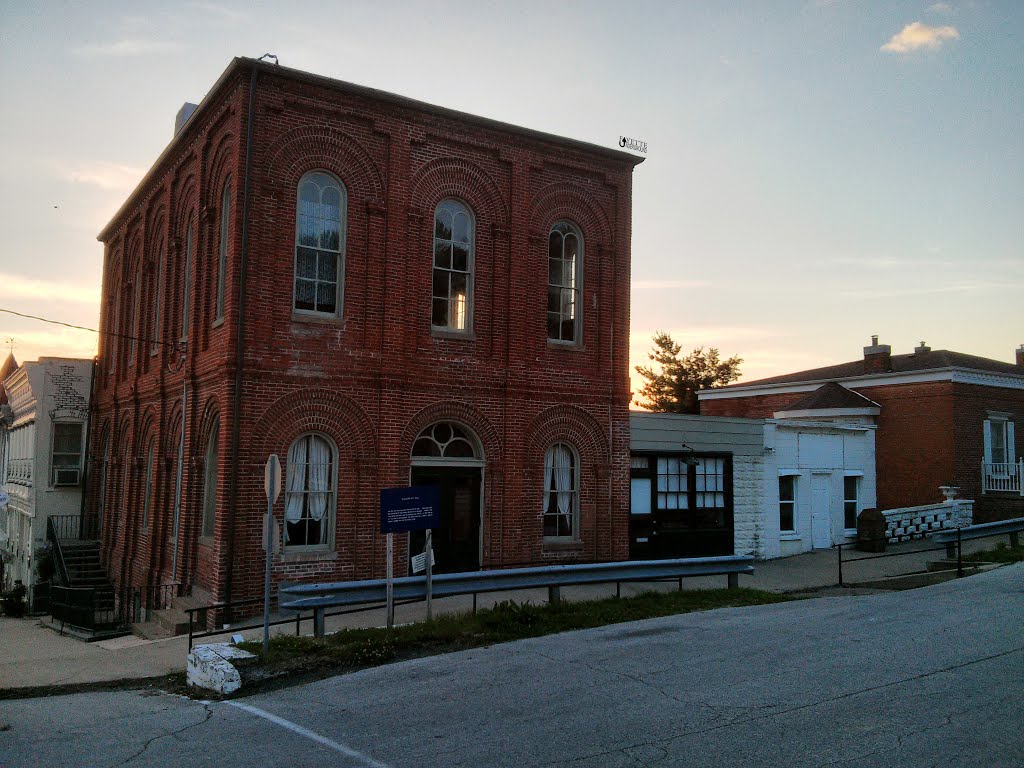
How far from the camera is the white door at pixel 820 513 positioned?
78.6ft

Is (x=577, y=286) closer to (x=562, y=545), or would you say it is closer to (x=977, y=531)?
(x=562, y=545)

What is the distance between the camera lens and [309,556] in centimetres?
1579

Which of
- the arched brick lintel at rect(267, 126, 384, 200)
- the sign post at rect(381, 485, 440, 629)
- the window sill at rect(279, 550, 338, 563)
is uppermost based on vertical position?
the arched brick lintel at rect(267, 126, 384, 200)

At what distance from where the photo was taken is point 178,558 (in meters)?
17.2

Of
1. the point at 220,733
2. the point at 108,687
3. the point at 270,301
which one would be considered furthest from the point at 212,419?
the point at 220,733

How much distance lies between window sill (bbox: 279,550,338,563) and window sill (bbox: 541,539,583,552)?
4.50m

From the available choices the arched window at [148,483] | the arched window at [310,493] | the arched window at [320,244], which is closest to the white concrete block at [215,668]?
the arched window at [310,493]

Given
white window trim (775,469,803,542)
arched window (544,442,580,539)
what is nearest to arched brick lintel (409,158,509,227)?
arched window (544,442,580,539)

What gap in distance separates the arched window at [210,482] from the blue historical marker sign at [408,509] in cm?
578

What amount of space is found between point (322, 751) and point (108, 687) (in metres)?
5.04

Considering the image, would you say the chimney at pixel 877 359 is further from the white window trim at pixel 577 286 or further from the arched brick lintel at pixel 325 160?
the arched brick lintel at pixel 325 160

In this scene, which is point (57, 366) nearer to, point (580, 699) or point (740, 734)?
point (580, 699)

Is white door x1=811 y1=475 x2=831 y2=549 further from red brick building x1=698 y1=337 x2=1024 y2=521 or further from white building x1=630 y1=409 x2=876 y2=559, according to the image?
red brick building x1=698 y1=337 x2=1024 y2=521

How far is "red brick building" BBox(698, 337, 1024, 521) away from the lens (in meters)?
28.7
